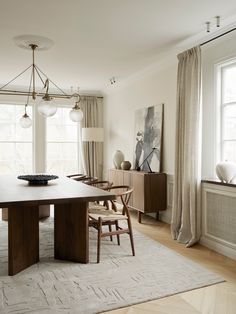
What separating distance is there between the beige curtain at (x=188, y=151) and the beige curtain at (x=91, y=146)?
340 cm

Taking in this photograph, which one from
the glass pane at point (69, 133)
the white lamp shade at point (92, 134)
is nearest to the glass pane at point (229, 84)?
the white lamp shade at point (92, 134)

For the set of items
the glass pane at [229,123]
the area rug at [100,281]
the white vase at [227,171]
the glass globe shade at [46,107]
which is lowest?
the area rug at [100,281]

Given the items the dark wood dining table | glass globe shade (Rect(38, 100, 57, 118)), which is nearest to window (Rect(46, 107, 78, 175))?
glass globe shade (Rect(38, 100, 57, 118))

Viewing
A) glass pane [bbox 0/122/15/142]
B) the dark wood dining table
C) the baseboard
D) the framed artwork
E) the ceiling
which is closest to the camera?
the dark wood dining table

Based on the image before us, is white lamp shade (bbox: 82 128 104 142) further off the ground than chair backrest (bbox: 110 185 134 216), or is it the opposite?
white lamp shade (bbox: 82 128 104 142)

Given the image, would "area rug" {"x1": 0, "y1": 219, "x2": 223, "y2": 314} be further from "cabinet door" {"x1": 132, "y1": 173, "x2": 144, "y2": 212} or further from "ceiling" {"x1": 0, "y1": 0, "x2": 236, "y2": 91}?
"ceiling" {"x1": 0, "y1": 0, "x2": 236, "y2": 91}

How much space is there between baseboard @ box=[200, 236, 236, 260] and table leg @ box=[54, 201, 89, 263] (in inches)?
60.9

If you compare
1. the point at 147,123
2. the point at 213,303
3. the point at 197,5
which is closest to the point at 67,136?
the point at 147,123

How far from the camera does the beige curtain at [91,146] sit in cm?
713

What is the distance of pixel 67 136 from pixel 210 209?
4.43 meters

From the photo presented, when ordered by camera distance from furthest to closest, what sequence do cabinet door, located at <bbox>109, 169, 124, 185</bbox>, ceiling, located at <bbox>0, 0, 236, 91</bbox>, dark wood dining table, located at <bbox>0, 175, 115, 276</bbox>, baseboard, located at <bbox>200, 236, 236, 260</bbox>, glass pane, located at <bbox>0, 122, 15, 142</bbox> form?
glass pane, located at <bbox>0, 122, 15, 142</bbox>, cabinet door, located at <bbox>109, 169, 124, 185</bbox>, baseboard, located at <bbox>200, 236, 236, 260</bbox>, ceiling, located at <bbox>0, 0, 236, 91</bbox>, dark wood dining table, located at <bbox>0, 175, 115, 276</bbox>

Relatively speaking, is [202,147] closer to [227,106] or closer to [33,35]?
[227,106]

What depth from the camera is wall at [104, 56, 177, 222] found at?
474cm

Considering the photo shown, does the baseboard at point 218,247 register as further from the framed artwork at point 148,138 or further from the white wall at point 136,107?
the framed artwork at point 148,138
